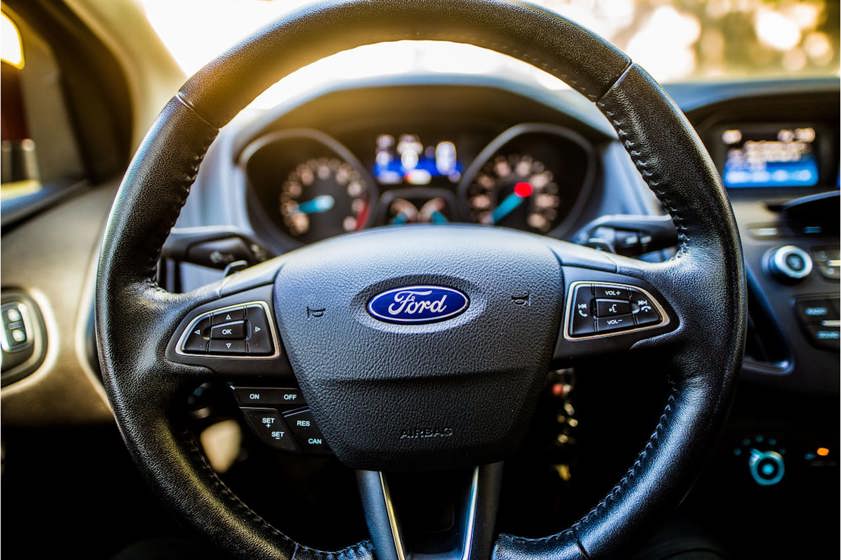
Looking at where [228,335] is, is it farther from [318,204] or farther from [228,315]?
[318,204]

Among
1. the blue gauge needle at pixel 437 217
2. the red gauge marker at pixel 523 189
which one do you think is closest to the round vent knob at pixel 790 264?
the red gauge marker at pixel 523 189

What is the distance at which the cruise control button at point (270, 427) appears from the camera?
84cm

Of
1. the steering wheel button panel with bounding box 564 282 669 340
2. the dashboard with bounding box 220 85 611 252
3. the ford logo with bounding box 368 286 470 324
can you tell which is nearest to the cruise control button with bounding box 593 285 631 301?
the steering wheel button panel with bounding box 564 282 669 340

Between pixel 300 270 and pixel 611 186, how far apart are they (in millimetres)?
1272

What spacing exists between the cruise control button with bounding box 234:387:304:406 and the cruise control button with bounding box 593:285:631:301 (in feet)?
1.34

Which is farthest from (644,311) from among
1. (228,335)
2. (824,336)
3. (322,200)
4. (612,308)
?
(322,200)

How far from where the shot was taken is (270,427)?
0.85 metres

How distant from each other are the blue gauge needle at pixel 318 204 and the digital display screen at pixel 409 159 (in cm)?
18

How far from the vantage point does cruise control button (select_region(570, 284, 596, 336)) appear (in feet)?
2.74

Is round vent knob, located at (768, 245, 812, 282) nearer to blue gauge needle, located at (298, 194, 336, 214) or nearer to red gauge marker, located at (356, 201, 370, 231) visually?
red gauge marker, located at (356, 201, 370, 231)

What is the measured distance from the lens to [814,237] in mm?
1522

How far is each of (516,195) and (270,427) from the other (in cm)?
155

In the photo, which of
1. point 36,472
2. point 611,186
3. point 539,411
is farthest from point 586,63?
point 36,472

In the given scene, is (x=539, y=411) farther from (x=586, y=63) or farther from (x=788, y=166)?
(x=788, y=166)
